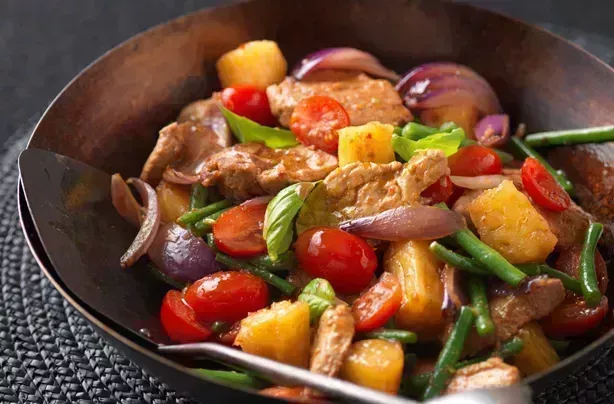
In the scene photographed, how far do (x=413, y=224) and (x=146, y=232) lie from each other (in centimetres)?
126

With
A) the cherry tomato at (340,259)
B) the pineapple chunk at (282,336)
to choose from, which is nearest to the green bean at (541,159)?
the cherry tomato at (340,259)

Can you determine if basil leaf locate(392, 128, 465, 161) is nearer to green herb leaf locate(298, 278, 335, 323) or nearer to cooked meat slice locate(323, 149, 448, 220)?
cooked meat slice locate(323, 149, 448, 220)

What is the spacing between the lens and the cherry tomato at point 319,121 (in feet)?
11.5

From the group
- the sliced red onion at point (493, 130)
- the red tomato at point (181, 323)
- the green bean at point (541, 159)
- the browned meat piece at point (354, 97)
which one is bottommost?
the red tomato at point (181, 323)

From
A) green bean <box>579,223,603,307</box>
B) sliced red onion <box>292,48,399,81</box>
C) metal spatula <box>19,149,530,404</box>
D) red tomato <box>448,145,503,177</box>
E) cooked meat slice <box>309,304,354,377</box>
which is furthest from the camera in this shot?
sliced red onion <box>292,48,399,81</box>

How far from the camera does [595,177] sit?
139 inches

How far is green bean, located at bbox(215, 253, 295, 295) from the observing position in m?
3.07

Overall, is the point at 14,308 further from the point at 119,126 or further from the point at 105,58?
the point at 105,58

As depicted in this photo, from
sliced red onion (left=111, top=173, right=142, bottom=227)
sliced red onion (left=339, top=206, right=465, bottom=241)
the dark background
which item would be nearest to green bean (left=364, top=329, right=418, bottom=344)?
sliced red onion (left=339, top=206, right=465, bottom=241)

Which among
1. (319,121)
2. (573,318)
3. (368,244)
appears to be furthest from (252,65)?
(573,318)

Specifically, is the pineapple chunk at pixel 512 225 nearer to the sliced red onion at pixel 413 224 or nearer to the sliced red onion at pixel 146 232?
the sliced red onion at pixel 413 224

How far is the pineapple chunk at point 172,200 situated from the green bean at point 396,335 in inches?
48.2

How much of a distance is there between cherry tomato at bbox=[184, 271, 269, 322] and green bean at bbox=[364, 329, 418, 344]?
1.79 ft

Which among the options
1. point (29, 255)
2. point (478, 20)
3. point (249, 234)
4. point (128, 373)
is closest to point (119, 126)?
point (29, 255)
